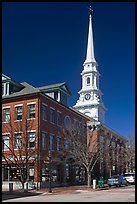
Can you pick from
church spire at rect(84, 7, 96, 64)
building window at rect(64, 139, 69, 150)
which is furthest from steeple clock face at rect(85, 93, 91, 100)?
building window at rect(64, 139, 69, 150)

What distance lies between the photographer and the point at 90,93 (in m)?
90.6

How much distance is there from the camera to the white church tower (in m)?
89.0

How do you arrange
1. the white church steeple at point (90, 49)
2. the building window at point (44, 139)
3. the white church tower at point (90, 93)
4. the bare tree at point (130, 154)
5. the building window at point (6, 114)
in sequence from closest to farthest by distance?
the building window at point (44, 139) → the building window at point (6, 114) → the bare tree at point (130, 154) → the white church tower at point (90, 93) → the white church steeple at point (90, 49)

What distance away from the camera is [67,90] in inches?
1845

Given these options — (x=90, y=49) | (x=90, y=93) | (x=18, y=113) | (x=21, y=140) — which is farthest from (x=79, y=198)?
(x=90, y=49)

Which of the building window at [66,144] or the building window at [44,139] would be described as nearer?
the building window at [44,139]

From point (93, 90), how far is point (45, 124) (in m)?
52.0

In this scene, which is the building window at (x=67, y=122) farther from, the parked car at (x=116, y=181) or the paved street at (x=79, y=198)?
the paved street at (x=79, y=198)

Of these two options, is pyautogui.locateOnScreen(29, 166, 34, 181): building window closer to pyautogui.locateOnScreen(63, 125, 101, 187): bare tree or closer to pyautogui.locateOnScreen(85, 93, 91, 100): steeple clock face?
pyautogui.locateOnScreen(63, 125, 101, 187): bare tree

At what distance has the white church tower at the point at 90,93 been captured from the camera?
292 feet

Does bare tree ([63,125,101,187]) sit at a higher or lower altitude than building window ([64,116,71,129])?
lower

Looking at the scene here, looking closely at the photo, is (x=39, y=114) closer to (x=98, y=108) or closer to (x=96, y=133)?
(x=96, y=133)

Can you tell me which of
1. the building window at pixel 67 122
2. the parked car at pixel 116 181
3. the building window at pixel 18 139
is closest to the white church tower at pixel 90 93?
the building window at pixel 67 122

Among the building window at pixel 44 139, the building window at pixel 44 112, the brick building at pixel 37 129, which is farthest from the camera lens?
the building window at pixel 44 112
